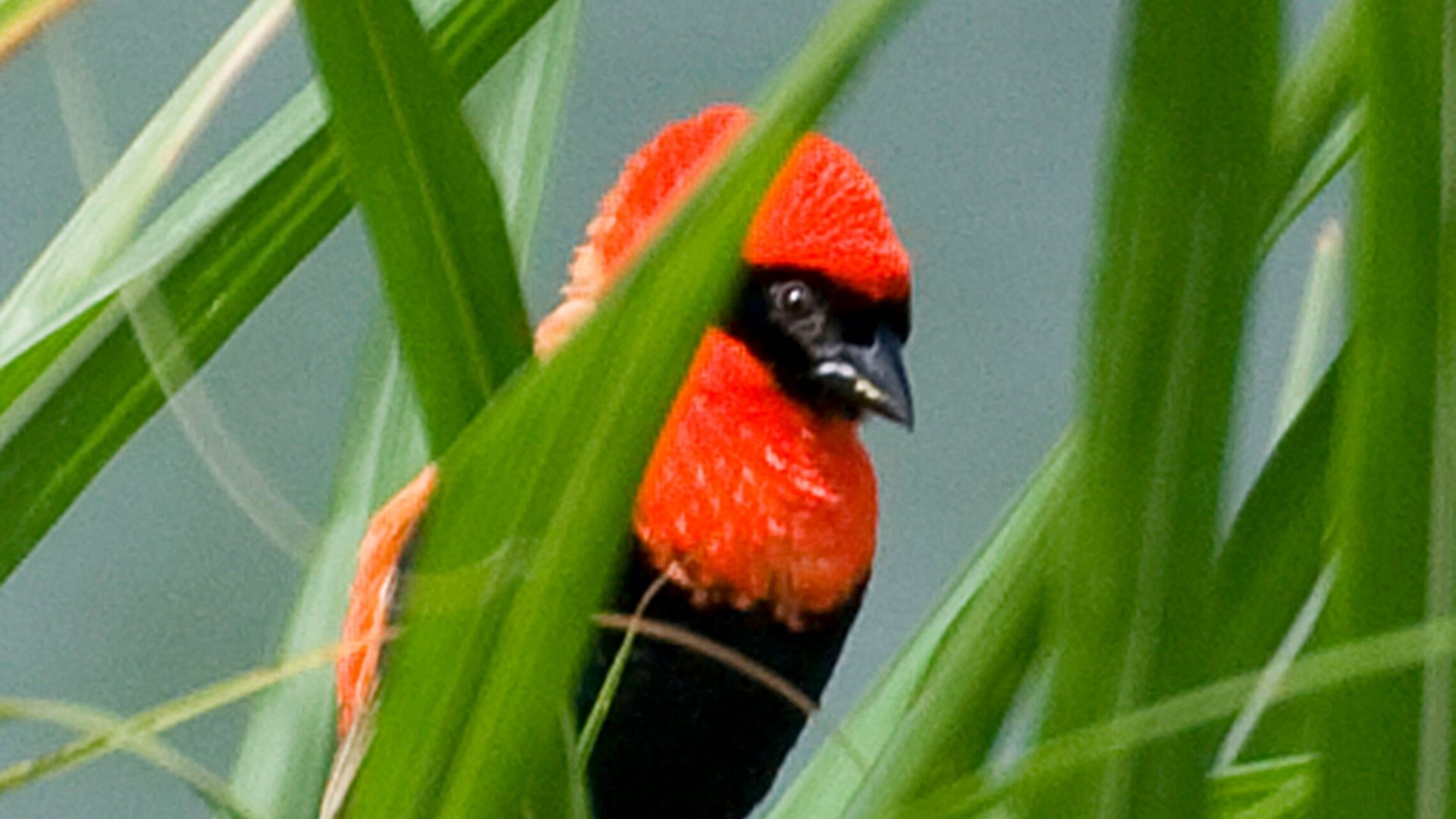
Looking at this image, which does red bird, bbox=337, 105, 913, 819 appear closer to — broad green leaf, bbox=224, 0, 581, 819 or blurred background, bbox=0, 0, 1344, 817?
broad green leaf, bbox=224, 0, 581, 819

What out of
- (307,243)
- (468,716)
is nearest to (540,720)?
(468,716)

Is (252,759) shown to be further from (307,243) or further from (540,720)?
(540,720)

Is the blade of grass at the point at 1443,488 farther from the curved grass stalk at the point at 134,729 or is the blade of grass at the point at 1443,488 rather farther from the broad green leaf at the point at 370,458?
the broad green leaf at the point at 370,458

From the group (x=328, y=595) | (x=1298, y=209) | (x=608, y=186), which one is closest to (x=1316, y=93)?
(x=1298, y=209)

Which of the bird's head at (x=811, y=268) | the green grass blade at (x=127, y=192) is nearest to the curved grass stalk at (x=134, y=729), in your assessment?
the green grass blade at (x=127, y=192)

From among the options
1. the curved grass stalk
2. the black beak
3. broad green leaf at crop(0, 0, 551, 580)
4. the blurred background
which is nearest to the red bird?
the black beak
